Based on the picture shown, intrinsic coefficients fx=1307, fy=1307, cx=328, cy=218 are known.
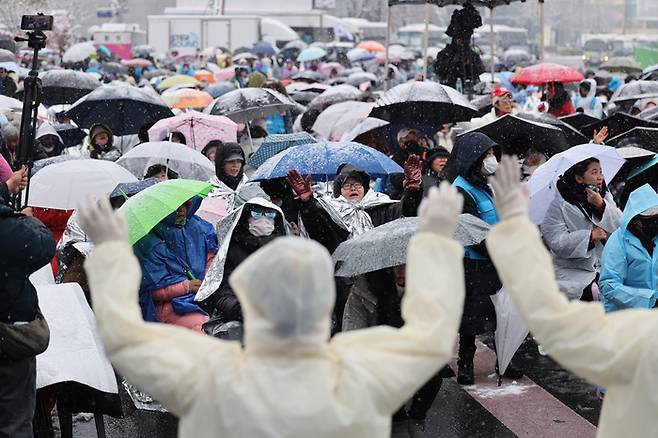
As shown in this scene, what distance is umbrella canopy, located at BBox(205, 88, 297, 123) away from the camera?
46.1 ft

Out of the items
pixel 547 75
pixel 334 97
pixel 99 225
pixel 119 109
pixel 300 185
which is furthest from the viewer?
pixel 547 75

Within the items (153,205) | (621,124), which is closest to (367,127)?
(621,124)

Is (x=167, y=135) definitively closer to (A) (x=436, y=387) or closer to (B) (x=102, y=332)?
(A) (x=436, y=387)

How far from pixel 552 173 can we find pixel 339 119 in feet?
21.2

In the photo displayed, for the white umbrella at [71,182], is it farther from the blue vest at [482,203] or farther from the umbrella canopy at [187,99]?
the umbrella canopy at [187,99]

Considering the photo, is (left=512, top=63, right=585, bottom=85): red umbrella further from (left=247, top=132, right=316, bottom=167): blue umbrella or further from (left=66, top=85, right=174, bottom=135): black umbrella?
(left=247, top=132, right=316, bottom=167): blue umbrella

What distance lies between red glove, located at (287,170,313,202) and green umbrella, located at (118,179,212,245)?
0.50m

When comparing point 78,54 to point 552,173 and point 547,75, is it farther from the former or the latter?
point 552,173

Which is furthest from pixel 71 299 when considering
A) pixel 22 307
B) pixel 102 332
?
pixel 102 332

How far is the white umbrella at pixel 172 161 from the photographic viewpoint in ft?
33.8

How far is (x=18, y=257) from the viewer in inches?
218

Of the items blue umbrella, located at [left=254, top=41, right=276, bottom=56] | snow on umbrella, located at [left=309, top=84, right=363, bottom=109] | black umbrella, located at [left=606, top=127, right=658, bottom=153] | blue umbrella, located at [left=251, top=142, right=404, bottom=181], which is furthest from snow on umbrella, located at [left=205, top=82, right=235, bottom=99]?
blue umbrella, located at [left=254, top=41, right=276, bottom=56]

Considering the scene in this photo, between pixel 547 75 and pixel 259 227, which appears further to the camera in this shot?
pixel 547 75

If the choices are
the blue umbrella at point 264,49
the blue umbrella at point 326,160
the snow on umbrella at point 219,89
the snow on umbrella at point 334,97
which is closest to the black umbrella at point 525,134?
the blue umbrella at point 326,160
